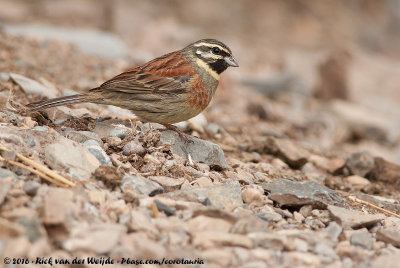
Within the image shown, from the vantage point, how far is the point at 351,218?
4820 mm

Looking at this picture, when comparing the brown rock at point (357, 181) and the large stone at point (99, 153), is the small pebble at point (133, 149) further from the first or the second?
the brown rock at point (357, 181)

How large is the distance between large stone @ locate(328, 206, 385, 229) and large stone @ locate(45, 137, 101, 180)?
2.11 m

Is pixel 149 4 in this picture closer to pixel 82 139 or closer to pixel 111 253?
pixel 82 139

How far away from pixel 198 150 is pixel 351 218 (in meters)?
1.78

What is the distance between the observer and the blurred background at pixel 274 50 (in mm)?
10641

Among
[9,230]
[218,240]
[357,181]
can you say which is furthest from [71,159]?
[357,181]

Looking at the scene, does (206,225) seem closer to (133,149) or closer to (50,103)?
(133,149)

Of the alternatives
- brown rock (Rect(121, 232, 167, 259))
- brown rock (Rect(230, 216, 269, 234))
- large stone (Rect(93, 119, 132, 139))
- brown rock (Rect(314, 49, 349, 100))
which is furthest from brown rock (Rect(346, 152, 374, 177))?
brown rock (Rect(314, 49, 349, 100))

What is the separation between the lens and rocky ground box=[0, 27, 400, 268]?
3795mm

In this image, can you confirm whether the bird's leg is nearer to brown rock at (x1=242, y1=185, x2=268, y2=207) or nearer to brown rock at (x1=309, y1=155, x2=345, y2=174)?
brown rock at (x1=242, y1=185, x2=268, y2=207)

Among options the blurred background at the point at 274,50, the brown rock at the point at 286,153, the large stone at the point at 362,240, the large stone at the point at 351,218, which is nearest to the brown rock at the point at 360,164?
the brown rock at the point at 286,153

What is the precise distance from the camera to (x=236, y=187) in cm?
495

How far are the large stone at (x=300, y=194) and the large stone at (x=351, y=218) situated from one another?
186 millimetres

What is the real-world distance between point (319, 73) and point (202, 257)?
9.95m
